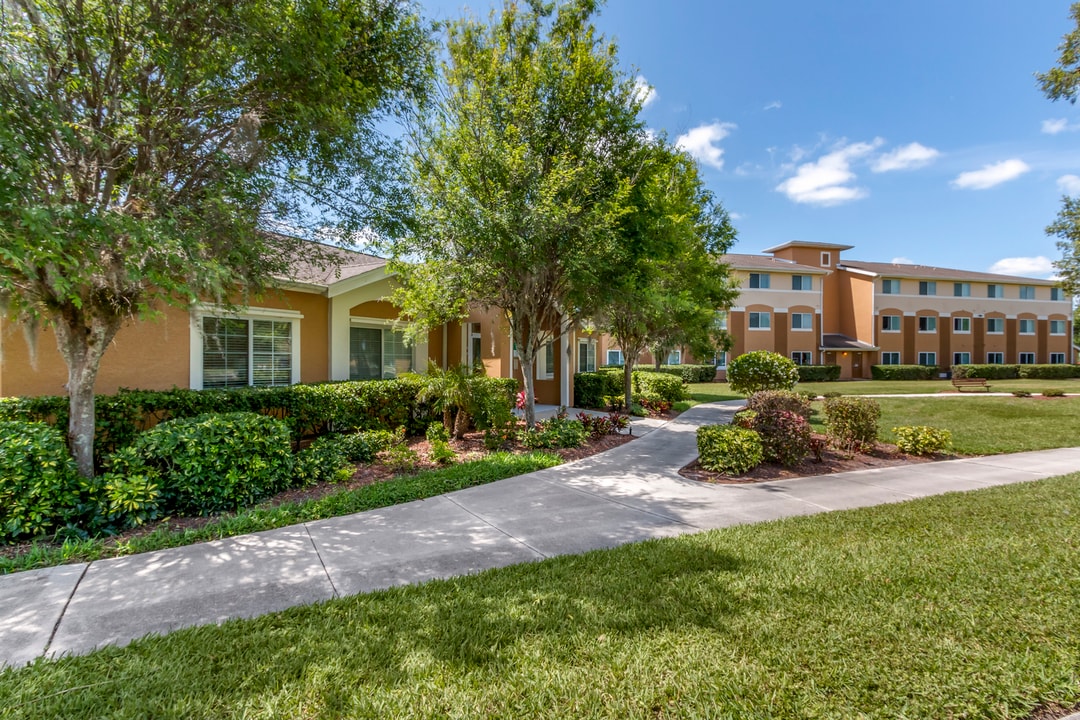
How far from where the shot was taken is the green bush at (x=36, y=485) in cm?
451

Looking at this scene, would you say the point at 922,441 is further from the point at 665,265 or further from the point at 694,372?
the point at 694,372

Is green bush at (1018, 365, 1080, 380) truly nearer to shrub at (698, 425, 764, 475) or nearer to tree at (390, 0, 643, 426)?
shrub at (698, 425, 764, 475)

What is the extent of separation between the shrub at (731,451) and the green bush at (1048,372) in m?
45.5

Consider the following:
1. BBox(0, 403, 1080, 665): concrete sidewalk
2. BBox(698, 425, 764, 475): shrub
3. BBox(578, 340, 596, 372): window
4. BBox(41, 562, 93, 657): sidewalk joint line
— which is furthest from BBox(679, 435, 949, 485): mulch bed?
BBox(578, 340, 596, 372): window

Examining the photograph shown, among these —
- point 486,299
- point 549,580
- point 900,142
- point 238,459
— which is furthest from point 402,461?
point 900,142

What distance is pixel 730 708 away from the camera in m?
2.34

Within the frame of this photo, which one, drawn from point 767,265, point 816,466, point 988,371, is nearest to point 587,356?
point 816,466

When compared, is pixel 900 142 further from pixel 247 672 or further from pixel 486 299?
pixel 247 672

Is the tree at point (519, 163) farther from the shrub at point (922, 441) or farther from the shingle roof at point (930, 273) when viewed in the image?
the shingle roof at point (930, 273)

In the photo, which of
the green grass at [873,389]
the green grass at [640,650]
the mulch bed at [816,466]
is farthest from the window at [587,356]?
the green grass at [640,650]

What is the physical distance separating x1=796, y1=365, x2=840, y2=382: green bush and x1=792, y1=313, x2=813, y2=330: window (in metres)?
3.66

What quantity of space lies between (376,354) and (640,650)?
10.5 meters

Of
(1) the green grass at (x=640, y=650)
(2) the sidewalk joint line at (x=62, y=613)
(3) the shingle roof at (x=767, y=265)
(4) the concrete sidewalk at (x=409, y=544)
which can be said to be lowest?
(4) the concrete sidewalk at (x=409, y=544)

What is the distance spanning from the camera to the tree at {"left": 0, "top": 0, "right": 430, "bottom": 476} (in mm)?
4352
